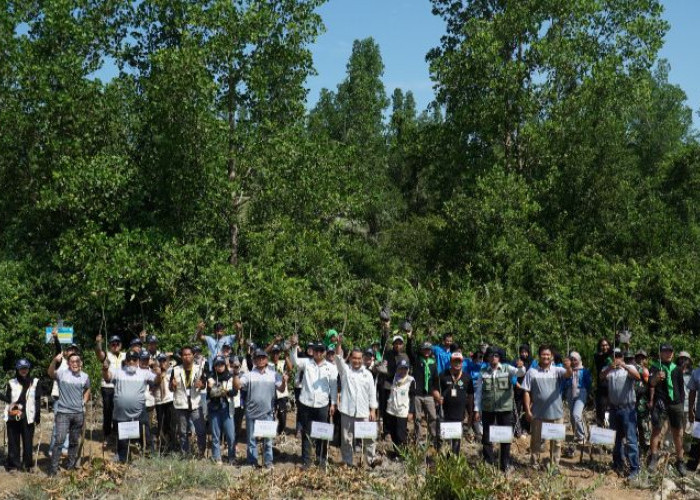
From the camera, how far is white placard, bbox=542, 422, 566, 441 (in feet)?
29.5

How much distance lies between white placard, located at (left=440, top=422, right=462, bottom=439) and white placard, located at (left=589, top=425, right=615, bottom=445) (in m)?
1.58

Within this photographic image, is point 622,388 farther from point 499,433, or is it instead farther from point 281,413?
point 281,413

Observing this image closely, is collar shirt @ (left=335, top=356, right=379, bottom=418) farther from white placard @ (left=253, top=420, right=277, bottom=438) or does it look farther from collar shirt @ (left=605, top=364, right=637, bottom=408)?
collar shirt @ (left=605, top=364, right=637, bottom=408)

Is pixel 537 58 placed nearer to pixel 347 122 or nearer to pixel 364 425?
pixel 364 425

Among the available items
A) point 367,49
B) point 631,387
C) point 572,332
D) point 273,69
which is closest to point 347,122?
point 367,49

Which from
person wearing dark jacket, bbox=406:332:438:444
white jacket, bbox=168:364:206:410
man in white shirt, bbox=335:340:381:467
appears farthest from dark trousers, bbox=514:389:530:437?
white jacket, bbox=168:364:206:410

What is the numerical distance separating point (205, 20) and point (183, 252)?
4.99 m

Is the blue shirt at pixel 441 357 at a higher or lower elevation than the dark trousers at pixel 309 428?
higher

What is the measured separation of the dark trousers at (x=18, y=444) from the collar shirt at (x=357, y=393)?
152 inches

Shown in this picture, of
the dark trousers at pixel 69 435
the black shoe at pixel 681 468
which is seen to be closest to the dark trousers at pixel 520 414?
the black shoe at pixel 681 468

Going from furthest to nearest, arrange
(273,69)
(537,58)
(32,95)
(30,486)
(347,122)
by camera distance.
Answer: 1. (347,122)
2. (537,58)
3. (273,69)
4. (32,95)
5. (30,486)

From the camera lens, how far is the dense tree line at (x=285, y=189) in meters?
15.6

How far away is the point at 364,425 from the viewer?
9016 millimetres

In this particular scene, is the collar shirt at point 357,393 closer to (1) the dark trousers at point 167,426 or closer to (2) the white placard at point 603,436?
(1) the dark trousers at point 167,426
